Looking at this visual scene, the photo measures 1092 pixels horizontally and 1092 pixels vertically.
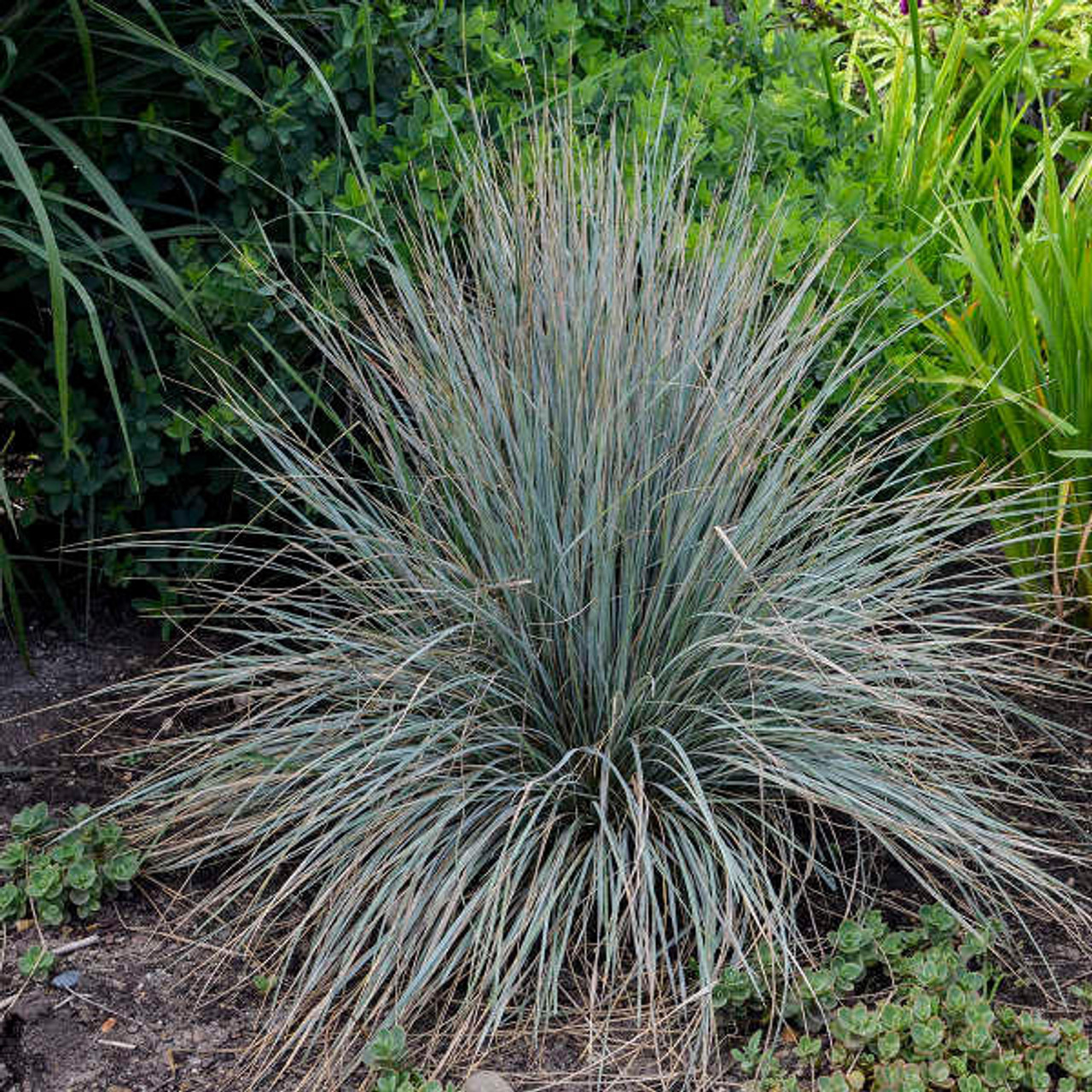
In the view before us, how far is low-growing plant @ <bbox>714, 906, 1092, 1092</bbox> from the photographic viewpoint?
2.01 metres

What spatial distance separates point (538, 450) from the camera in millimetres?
2393

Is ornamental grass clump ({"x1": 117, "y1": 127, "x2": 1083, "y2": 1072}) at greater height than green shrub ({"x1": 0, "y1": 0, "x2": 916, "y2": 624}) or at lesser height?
lesser

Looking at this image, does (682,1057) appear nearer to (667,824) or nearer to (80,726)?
(667,824)

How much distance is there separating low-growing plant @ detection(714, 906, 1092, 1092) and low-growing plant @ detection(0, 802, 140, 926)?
1063 millimetres

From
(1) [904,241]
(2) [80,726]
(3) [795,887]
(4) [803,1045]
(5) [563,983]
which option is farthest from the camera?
(1) [904,241]

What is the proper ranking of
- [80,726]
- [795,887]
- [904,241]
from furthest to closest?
[904,241]
[80,726]
[795,887]

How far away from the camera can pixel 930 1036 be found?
6.60 feet

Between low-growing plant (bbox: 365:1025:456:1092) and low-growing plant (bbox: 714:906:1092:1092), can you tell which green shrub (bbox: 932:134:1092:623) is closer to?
low-growing plant (bbox: 714:906:1092:1092)

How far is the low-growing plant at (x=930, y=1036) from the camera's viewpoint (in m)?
2.01

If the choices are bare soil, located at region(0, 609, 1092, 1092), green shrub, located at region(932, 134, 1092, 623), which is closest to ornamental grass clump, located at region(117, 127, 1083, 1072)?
bare soil, located at region(0, 609, 1092, 1092)

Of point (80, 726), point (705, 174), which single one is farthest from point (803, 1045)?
point (705, 174)

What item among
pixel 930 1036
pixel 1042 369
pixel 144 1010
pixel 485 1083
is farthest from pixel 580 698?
pixel 1042 369

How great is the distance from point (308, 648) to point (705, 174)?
1.33 metres

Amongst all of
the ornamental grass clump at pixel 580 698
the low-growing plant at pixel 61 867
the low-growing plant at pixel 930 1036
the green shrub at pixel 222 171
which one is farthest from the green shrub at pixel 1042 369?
the low-growing plant at pixel 61 867
